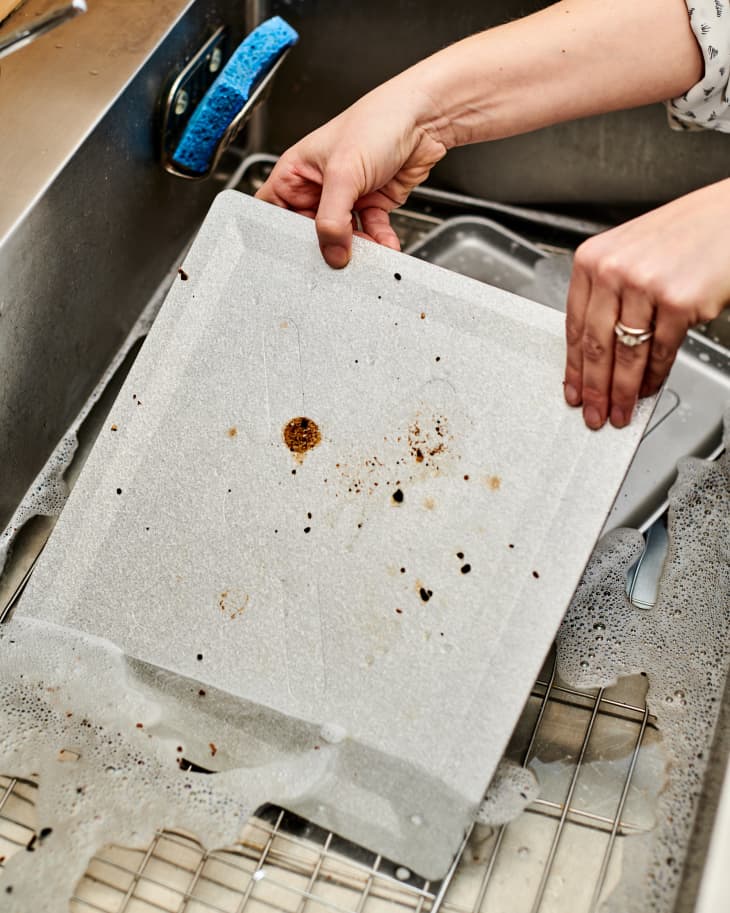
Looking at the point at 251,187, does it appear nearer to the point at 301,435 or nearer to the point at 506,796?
the point at 301,435

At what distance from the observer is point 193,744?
0.56 meters

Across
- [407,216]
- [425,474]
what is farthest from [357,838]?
[407,216]

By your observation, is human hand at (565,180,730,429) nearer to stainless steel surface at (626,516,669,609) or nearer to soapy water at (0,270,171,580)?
stainless steel surface at (626,516,669,609)

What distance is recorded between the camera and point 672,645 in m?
0.64

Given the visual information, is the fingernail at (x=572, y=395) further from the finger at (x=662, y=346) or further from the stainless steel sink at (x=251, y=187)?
the stainless steel sink at (x=251, y=187)

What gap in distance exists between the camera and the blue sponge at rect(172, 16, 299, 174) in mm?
752

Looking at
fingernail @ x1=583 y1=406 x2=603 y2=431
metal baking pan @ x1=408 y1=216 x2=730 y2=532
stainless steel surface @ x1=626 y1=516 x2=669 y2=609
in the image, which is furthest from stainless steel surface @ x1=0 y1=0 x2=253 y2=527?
stainless steel surface @ x1=626 y1=516 x2=669 y2=609

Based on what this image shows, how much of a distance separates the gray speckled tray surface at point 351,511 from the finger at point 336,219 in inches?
0.6

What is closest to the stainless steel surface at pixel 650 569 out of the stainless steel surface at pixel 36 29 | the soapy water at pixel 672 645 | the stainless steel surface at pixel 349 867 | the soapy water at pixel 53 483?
the soapy water at pixel 672 645

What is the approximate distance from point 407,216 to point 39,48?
1.45ft

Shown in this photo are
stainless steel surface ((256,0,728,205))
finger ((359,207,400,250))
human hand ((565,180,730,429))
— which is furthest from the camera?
stainless steel surface ((256,0,728,205))

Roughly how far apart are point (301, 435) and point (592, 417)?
0.68 feet

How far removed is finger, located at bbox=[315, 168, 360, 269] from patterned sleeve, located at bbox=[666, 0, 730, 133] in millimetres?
295

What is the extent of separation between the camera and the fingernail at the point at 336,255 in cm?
60
